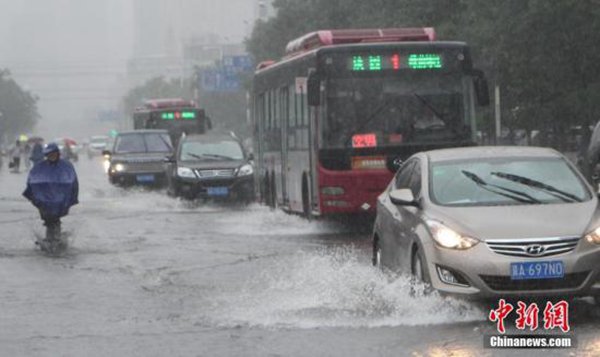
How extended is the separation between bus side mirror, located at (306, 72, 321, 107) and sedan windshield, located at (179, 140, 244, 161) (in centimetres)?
1148

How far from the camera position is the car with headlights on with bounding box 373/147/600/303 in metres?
10.7

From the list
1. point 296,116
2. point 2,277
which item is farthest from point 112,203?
point 2,277

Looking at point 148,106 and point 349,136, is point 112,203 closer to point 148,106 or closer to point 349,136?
point 349,136

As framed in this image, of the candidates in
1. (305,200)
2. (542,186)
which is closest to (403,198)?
(542,186)

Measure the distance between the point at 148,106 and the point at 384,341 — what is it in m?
43.7

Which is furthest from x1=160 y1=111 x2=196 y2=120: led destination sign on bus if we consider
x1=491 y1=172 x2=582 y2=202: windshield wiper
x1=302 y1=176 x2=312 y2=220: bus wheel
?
x1=491 y1=172 x2=582 y2=202: windshield wiper

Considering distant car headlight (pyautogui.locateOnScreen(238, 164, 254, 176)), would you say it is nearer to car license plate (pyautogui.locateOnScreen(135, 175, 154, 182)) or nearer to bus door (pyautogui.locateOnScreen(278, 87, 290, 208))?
bus door (pyautogui.locateOnScreen(278, 87, 290, 208))

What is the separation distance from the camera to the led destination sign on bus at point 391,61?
68.6 ft

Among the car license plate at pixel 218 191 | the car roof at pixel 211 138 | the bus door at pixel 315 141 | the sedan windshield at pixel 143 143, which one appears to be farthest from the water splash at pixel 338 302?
the sedan windshield at pixel 143 143

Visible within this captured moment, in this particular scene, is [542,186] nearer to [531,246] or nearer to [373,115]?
[531,246]

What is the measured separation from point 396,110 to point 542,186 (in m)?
8.78

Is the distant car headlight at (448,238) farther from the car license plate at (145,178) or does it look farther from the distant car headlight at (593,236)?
the car license plate at (145,178)

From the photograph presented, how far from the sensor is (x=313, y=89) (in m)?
20.6

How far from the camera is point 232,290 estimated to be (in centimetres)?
1408
